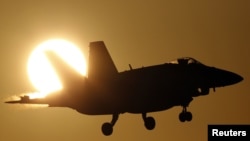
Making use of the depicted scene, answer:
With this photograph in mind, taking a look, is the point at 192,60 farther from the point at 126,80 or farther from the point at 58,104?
the point at 58,104

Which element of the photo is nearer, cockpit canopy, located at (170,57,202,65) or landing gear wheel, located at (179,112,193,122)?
landing gear wheel, located at (179,112,193,122)

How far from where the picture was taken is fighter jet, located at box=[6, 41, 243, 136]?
43.9 m

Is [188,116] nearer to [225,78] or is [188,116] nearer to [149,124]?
[225,78]

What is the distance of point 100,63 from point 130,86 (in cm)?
376

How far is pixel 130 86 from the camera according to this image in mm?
45625

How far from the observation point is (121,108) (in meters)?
46.3

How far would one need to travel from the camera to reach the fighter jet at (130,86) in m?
43.9

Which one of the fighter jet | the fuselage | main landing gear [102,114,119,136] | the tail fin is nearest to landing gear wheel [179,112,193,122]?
the fighter jet

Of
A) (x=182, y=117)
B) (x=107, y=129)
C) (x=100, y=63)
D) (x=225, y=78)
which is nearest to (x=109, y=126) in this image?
(x=107, y=129)

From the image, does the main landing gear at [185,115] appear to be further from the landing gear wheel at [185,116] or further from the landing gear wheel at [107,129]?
the landing gear wheel at [107,129]

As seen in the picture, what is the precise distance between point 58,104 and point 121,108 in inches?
211

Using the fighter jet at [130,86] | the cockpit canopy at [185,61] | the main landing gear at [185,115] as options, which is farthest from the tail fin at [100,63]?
the main landing gear at [185,115]

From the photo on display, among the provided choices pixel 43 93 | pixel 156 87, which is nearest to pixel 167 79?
pixel 156 87

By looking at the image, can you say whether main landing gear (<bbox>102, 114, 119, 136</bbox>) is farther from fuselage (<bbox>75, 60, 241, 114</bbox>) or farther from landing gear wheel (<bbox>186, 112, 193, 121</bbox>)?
landing gear wheel (<bbox>186, 112, 193, 121</bbox>)
